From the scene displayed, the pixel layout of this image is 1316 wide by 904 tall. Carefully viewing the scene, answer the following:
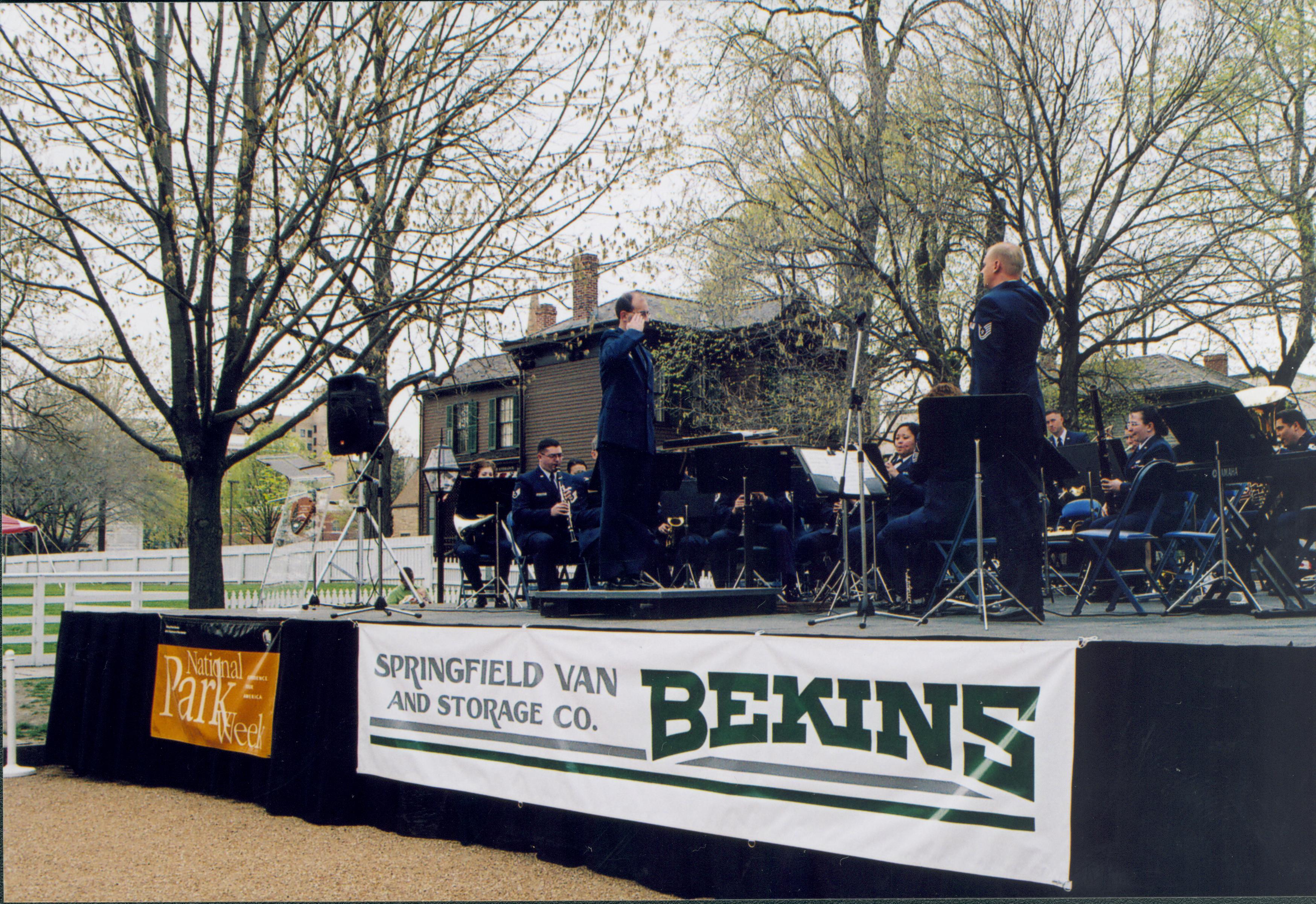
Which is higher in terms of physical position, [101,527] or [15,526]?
[15,526]

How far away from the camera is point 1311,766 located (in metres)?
3.24

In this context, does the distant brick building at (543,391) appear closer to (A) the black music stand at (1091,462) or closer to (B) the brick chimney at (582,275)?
(B) the brick chimney at (582,275)

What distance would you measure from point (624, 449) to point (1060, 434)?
488 cm

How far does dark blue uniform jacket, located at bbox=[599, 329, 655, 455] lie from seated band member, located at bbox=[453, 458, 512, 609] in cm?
285

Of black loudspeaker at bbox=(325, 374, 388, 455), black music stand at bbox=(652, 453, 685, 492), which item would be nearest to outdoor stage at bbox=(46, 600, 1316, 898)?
black loudspeaker at bbox=(325, 374, 388, 455)

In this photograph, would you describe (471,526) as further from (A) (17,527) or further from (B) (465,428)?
(B) (465,428)

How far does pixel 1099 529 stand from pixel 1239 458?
2084 mm

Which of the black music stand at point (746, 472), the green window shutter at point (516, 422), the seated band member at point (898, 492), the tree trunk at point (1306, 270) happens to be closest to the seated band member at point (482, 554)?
the black music stand at point (746, 472)

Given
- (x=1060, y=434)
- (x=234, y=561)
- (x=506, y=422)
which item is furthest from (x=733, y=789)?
(x=506, y=422)

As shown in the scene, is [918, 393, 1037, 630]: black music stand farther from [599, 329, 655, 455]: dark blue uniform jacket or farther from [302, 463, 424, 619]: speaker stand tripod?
[302, 463, 424, 619]: speaker stand tripod

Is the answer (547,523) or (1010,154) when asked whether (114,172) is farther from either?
(1010,154)

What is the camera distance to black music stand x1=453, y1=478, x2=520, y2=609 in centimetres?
895

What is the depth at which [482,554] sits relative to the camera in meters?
10.0

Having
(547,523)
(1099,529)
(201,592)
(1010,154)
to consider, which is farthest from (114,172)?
(1010,154)
